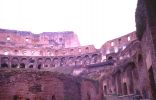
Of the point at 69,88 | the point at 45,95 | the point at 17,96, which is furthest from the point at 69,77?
the point at 17,96

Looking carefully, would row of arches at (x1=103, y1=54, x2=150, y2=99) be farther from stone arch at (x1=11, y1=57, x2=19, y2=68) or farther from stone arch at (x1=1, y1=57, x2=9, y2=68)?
stone arch at (x1=1, y1=57, x2=9, y2=68)

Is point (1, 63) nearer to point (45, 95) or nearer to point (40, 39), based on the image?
point (40, 39)

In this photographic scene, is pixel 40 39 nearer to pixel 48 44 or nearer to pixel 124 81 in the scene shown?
pixel 48 44

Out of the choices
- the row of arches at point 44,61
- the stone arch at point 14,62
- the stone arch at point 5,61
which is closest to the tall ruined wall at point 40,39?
the row of arches at point 44,61

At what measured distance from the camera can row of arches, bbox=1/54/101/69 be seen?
46537 millimetres

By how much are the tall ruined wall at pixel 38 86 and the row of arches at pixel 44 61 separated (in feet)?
84.2

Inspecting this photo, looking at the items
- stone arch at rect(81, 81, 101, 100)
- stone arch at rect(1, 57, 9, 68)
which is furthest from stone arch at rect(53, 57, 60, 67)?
stone arch at rect(81, 81, 101, 100)

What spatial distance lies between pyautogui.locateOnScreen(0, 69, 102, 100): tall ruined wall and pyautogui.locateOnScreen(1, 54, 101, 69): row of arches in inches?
1010

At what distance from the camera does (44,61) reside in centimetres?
4925

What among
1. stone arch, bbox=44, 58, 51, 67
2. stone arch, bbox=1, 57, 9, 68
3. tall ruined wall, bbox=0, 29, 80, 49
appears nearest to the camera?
stone arch, bbox=1, 57, 9, 68

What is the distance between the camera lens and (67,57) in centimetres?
5125

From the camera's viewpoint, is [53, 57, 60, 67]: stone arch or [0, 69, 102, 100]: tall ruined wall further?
[53, 57, 60, 67]: stone arch

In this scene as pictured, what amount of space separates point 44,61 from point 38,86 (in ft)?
108

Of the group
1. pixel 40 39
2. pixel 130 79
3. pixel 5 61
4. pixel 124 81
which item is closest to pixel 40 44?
pixel 40 39
